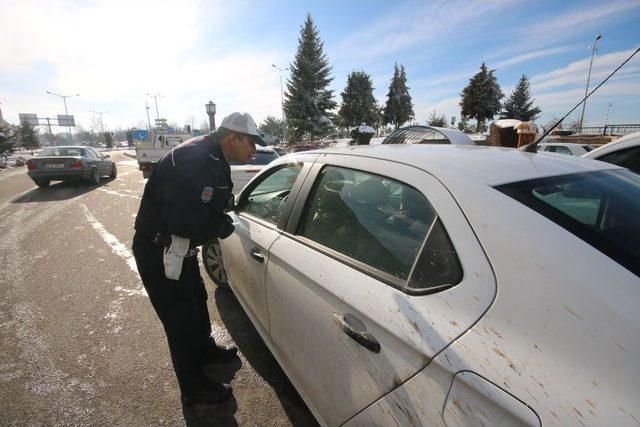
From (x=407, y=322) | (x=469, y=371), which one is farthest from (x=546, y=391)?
(x=407, y=322)

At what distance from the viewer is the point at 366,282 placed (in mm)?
1427

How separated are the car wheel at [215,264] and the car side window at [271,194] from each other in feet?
2.78

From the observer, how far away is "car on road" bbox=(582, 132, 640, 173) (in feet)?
10.6

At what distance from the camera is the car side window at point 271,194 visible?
2.46m

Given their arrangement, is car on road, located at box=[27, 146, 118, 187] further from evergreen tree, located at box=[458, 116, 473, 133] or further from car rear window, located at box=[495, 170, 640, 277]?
evergreen tree, located at box=[458, 116, 473, 133]

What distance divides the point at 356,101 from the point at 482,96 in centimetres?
1632

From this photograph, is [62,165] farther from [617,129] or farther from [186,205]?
[617,129]

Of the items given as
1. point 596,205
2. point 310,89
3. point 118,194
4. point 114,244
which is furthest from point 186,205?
point 310,89

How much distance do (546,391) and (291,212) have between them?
1535mm

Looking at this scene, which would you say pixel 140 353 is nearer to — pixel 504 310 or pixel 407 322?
pixel 407 322

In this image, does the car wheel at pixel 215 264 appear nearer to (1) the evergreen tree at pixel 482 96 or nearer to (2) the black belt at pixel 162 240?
(2) the black belt at pixel 162 240

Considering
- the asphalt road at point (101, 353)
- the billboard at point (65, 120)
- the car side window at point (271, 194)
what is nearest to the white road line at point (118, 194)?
the asphalt road at point (101, 353)

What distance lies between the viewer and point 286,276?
190 centimetres

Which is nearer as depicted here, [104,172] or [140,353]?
[140,353]
